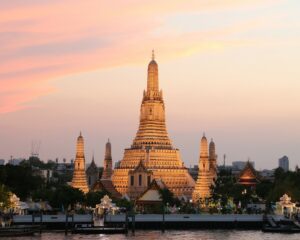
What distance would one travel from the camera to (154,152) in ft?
531

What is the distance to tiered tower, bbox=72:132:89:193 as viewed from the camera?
15012 cm

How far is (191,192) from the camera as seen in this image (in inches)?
6284

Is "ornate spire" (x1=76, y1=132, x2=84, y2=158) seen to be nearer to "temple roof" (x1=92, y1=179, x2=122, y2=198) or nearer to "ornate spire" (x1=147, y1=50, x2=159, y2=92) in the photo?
"temple roof" (x1=92, y1=179, x2=122, y2=198)

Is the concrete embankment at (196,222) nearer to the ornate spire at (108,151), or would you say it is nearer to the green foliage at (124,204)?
the green foliage at (124,204)

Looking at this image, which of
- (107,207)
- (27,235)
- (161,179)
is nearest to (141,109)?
(161,179)

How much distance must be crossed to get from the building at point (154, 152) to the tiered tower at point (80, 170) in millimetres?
9703

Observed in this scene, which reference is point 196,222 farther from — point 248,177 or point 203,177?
point 248,177

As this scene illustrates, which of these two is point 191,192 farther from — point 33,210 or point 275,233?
Result: point 275,233

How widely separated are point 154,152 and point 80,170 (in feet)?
52.5

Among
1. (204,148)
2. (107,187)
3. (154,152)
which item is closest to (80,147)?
(107,187)

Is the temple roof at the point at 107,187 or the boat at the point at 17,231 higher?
the temple roof at the point at 107,187

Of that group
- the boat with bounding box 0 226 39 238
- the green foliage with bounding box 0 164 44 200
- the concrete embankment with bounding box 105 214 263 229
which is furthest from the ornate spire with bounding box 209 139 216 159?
the boat with bounding box 0 226 39 238

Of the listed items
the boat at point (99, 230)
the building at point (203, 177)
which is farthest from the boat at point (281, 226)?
the building at point (203, 177)

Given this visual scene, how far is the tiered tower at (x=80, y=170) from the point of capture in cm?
15012
